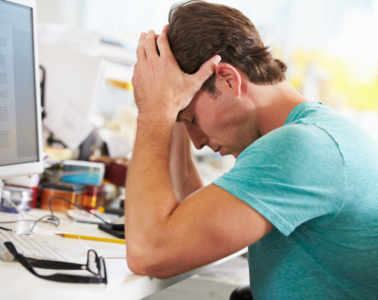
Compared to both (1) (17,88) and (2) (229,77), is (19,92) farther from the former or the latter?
(2) (229,77)

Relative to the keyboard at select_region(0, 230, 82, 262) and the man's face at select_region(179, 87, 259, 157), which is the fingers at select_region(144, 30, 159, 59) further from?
the keyboard at select_region(0, 230, 82, 262)

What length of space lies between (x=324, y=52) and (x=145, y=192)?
3.04 metres

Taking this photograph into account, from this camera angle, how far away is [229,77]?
95 cm

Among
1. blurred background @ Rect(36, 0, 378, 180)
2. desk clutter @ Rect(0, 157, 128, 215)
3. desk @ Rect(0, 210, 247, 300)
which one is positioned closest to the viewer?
desk @ Rect(0, 210, 247, 300)

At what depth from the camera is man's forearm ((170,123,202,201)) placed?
4.38 ft

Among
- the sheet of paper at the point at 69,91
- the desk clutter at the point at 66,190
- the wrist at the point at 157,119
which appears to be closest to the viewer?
the wrist at the point at 157,119

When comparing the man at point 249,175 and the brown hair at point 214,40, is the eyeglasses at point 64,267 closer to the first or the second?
the man at point 249,175

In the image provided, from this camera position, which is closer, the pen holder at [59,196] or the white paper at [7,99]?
the white paper at [7,99]

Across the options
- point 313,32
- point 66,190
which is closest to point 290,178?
point 66,190

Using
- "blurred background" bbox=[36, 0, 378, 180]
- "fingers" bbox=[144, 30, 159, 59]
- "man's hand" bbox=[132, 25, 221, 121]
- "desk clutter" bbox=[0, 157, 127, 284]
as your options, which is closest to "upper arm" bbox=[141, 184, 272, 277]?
"desk clutter" bbox=[0, 157, 127, 284]

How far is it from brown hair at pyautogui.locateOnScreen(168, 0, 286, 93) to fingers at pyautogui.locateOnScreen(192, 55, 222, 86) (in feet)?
0.06

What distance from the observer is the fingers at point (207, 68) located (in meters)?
0.94

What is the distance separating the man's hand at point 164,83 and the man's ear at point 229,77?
15 millimetres

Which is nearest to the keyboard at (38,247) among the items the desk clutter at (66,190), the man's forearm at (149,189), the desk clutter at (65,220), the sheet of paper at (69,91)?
the desk clutter at (65,220)
